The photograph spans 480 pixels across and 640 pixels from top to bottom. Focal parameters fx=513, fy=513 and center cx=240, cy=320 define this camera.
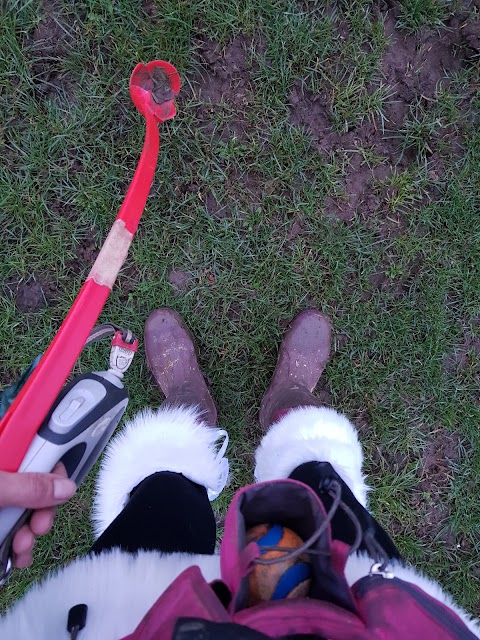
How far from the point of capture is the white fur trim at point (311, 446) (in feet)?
3.70

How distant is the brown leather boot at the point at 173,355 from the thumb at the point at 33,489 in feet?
1.84

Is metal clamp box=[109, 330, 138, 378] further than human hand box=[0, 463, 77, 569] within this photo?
Yes

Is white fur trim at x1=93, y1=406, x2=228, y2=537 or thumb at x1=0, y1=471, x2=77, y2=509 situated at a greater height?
thumb at x1=0, y1=471, x2=77, y2=509

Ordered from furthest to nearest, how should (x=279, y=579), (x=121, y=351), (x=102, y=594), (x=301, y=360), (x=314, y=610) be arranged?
(x=301, y=360) → (x=121, y=351) → (x=102, y=594) → (x=279, y=579) → (x=314, y=610)

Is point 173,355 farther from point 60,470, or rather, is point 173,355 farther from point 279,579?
point 279,579

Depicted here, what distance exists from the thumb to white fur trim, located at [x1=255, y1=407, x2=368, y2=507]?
488 mm

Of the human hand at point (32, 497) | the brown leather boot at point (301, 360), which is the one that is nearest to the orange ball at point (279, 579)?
the human hand at point (32, 497)

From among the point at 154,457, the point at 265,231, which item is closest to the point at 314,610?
the point at 154,457

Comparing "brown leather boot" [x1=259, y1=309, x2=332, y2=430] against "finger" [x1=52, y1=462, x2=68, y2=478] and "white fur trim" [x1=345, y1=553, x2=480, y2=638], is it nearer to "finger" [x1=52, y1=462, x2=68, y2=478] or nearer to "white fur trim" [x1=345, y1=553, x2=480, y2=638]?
"white fur trim" [x1=345, y1=553, x2=480, y2=638]

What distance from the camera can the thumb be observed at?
2.50ft

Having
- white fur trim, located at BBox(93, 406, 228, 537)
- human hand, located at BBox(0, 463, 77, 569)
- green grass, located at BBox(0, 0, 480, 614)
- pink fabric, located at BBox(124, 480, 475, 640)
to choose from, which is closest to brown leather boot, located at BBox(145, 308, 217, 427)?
green grass, located at BBox(0, 0, 480, 614)

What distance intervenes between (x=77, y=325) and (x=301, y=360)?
0.66 metres

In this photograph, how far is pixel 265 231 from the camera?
4.54 feet

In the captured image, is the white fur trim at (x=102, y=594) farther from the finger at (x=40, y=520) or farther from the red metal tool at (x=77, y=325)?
the red metal tool at (x=77, y=325)
